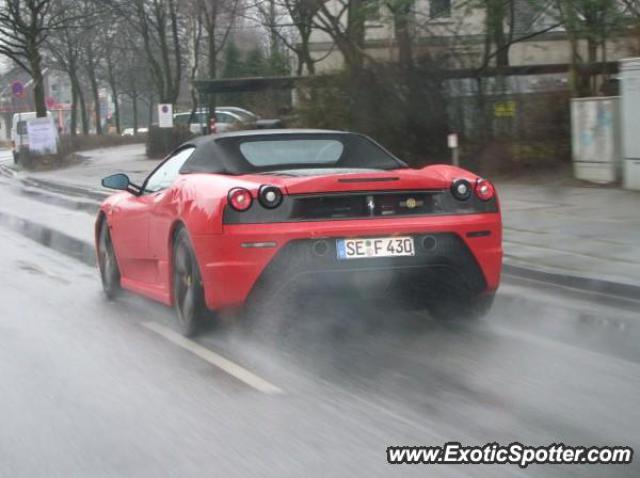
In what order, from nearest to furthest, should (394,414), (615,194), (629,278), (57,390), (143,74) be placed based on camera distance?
(394,414)
(57,390)
(629,278)
(615,194)
(143,74)

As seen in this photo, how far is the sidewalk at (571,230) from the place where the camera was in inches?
372

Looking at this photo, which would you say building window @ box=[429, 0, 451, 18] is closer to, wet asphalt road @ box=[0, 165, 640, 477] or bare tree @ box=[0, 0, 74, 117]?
wet asphalt road @ box=[0, 165, 640, 477]

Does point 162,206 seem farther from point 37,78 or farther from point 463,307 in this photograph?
point 37,78

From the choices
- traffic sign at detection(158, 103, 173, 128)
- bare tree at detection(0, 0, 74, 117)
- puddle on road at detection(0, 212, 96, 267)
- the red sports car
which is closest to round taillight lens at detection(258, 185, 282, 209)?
the red sports car

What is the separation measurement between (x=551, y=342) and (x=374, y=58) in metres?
14.4

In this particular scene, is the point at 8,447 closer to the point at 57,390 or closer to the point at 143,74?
the point at 57,390

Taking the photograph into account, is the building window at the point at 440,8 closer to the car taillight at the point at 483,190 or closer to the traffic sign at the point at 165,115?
the car taillight at the point at 483,190

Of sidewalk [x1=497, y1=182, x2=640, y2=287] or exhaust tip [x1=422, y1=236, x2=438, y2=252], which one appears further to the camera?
sidewalk [x1=497, y1=182, x2=640, y2=287]

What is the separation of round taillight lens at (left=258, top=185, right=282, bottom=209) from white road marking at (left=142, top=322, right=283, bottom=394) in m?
0.97

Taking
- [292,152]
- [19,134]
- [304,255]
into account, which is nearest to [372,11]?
[292,152]

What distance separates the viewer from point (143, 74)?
2450 inches

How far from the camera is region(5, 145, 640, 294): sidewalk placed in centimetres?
945

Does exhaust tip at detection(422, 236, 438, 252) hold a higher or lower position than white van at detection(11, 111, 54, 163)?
lower

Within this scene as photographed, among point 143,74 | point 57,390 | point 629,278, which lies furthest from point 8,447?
point 143,74
